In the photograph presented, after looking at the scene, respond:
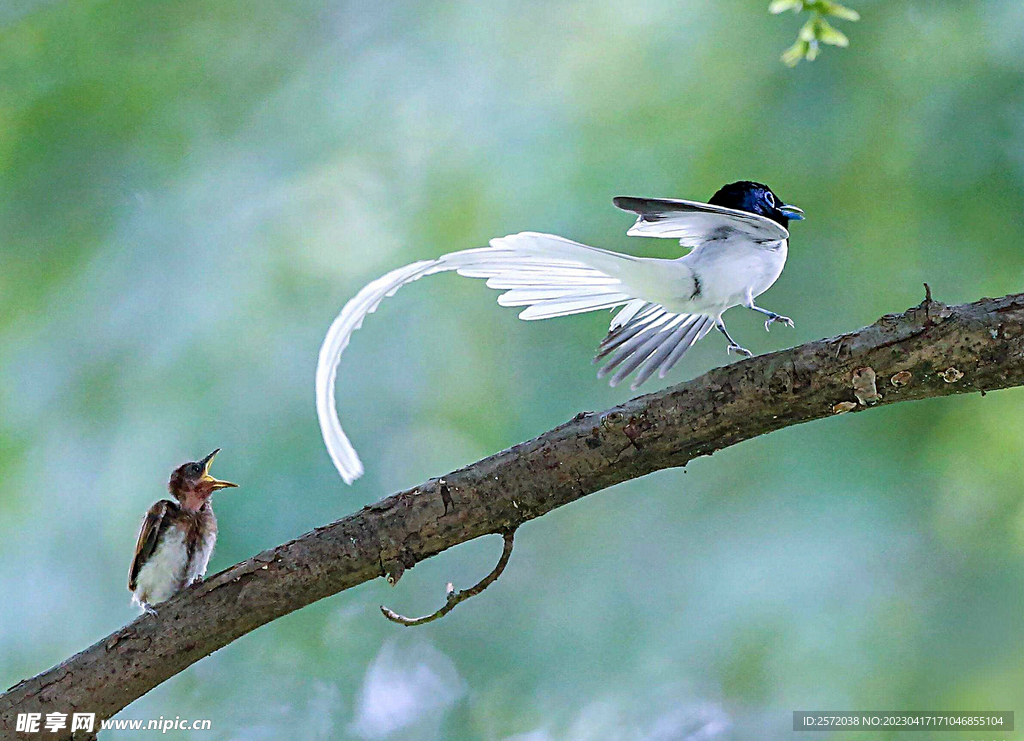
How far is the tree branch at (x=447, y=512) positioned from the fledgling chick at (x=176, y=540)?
16 cm

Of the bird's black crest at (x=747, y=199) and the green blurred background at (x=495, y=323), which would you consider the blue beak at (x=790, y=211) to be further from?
the green blurred background at (x=495, y=323)

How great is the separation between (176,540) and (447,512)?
1.48 feet

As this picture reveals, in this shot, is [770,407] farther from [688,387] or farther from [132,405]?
[132,405]

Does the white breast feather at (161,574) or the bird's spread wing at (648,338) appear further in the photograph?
the bird's spread wing at (648,338)

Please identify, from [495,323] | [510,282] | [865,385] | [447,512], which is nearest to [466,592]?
[447,512]

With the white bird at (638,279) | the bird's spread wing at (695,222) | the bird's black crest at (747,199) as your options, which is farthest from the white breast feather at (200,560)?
the bird's black crest at (747,199)

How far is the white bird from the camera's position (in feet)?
3.53

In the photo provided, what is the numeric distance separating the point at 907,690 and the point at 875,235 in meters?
0.91

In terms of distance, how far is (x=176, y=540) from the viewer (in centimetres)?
134

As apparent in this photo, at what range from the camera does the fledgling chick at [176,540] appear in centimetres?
131

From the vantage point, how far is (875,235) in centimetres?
208

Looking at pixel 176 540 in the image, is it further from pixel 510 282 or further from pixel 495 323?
pixel 495 323

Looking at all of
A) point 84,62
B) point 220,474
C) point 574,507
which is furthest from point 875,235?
point 84,62

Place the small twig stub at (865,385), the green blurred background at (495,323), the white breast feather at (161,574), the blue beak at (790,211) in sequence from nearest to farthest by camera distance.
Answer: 1. the small twig stub at (865,385)
2. the white breast feather at (161,574)
3. the blue beak at (790,211)
4. the green blurred background at (495,323)
